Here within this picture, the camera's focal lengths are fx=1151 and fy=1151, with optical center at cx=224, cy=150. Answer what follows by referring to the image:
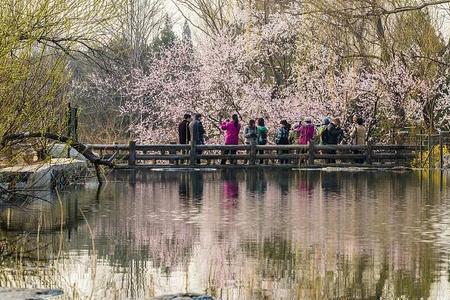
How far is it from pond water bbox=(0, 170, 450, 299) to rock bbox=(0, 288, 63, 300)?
21 cm

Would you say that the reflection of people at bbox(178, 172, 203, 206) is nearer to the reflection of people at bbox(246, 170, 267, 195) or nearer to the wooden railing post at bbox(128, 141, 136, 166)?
the reflection of people at bbox(246, 170, 267, 195)

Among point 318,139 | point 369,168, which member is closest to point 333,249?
point 369,168

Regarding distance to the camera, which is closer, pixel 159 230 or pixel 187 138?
pixel 159 230

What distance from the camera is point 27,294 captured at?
34.7ft

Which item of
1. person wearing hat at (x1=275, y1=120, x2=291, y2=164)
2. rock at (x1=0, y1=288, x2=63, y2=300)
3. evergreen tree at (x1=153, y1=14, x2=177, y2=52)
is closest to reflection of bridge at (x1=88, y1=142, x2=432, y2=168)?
person wearing hat at (x1=275, y1=120, x2=291, y2=164)

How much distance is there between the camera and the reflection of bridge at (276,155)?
136 ft

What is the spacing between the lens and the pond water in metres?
12.1

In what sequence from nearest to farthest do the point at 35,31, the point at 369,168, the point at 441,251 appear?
1. the point at 441,251
2. the point at 35,31
3. the point at 369,168

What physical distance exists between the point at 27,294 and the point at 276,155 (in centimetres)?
3151

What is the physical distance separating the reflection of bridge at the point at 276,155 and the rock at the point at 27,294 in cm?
2996

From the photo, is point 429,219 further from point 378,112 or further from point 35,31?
point 378,112

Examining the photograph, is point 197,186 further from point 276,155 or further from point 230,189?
point 276,155

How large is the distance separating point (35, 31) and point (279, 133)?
83.8 feet

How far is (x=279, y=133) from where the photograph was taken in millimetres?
42188
